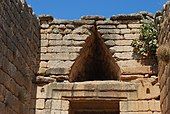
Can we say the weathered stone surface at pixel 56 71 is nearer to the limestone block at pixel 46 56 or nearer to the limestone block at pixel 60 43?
the limestone block at pixel 46 56

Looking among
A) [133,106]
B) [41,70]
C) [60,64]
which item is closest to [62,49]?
[60,64]

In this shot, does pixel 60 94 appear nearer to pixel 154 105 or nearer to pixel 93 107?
pixel 93 107

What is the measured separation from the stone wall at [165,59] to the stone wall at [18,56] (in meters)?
3.02

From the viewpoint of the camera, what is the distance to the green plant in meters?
8.95

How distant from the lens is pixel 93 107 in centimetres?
985

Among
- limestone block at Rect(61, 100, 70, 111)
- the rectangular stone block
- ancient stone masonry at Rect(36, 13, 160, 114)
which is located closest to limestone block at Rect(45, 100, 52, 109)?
ancient stone masonry at Rect(36, 13, 160, 114)

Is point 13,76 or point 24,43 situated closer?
point 13,76

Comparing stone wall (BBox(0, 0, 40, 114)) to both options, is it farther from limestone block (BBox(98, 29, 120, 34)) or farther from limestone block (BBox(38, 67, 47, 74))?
limestone block (BBox(98, 29, 120, 34))

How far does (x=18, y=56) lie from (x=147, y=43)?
3363mm

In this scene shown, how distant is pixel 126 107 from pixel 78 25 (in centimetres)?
258

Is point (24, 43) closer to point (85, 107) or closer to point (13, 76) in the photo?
point (13, 76)

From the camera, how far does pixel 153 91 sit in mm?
8430

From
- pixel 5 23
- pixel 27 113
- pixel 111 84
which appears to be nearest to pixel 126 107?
pixel 111 84

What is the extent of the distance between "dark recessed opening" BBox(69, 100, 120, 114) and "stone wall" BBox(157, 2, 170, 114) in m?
1.45
